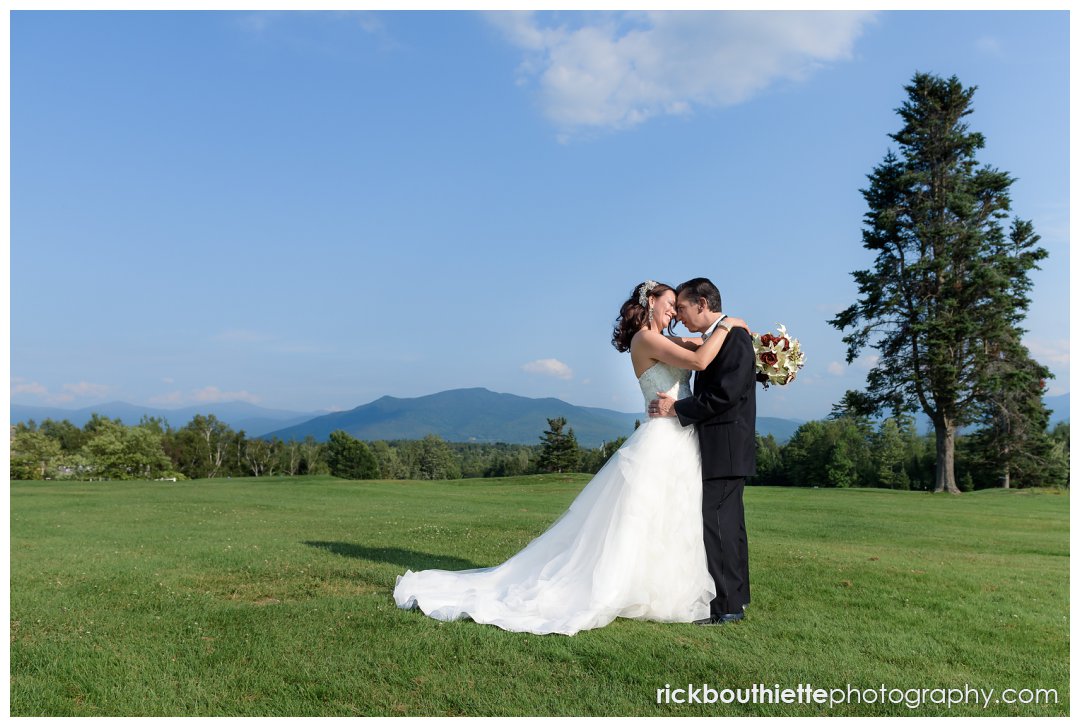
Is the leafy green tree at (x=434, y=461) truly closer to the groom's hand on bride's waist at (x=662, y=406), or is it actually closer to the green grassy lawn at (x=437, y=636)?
the green grassy lawn at (x=437, y=636)

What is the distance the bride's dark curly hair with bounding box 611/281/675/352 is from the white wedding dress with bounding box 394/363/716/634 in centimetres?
47

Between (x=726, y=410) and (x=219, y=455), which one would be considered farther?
(x=219, y=455)

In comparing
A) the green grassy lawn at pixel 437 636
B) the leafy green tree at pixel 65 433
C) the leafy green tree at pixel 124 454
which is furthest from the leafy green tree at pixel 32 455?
the green grassy lawn at pixel 437 636

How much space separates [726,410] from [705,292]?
1.16 metres

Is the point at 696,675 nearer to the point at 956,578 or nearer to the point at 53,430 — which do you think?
the point at 956,578

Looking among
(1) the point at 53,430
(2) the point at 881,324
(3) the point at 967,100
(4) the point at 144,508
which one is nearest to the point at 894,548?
(4) the point at 144,508

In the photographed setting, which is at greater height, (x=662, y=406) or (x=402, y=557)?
(x=662, y=406)

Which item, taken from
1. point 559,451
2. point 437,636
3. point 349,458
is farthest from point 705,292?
point 349,458

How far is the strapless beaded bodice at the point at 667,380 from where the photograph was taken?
25.4ft

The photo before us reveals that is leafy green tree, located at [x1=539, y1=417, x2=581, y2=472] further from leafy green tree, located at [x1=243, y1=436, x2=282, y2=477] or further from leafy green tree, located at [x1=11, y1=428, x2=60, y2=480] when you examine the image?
leafy green tree, located at [x1=11, y1=428, x2=60, y2=480]

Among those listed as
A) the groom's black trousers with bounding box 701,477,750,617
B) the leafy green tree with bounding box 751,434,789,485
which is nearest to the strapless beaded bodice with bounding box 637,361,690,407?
the groom's black trousers with bounding box 701,477,750,617

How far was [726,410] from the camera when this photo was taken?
743cm

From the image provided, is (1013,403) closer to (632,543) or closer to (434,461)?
(632,543)

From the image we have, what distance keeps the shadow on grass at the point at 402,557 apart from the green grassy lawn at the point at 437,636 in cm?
6
